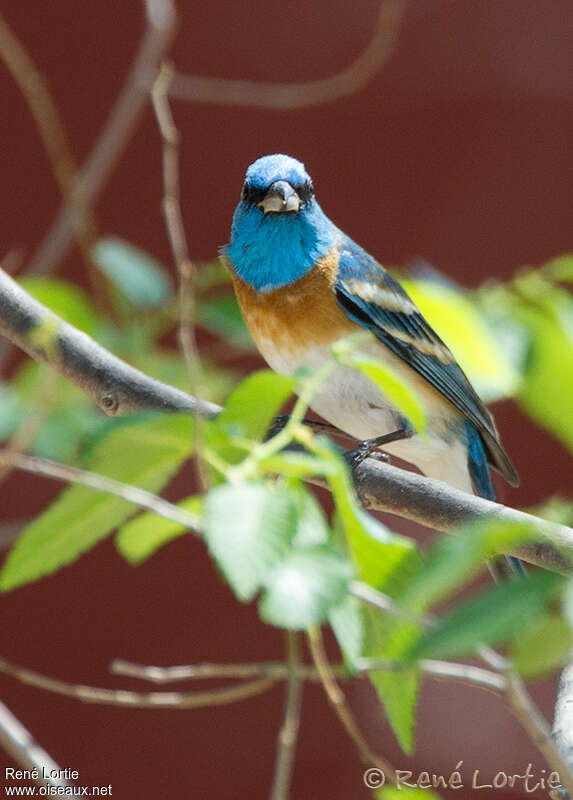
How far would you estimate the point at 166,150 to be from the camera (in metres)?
0.80

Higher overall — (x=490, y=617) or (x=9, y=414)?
(x=9, y=414)

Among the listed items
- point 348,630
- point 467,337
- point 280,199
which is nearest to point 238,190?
point 280,199

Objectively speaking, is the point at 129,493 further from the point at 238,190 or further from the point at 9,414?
the point at 238,190

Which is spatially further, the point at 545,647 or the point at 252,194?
the point at 252,194

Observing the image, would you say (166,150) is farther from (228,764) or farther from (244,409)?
(228,764)

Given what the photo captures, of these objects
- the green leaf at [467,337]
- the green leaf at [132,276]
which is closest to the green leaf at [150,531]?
the green leaf at [467,337]

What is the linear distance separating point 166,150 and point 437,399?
1194mm

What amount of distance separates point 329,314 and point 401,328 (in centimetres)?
17

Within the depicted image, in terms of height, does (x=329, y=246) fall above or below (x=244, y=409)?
above

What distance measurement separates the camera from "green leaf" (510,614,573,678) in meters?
0.49

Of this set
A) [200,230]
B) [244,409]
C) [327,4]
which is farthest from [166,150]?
[327,4]

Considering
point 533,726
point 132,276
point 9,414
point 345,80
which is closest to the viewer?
point 533,726

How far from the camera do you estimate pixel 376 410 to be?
1785 mm

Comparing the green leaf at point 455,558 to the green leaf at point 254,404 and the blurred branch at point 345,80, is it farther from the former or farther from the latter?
the blurred branch at point 345,80
